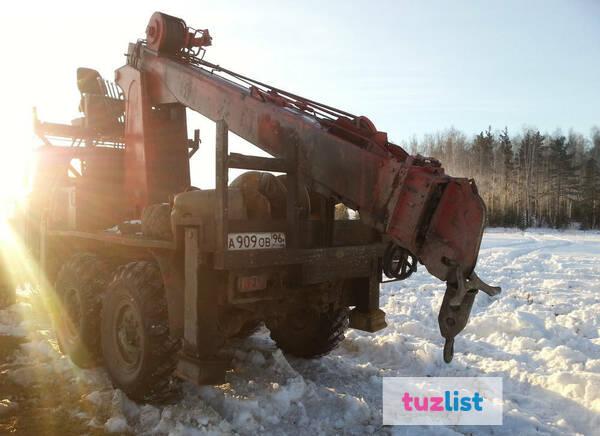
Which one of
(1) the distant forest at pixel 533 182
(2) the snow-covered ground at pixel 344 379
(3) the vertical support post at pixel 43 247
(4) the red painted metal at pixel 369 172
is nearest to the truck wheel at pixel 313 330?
(2) the snow-covered ground at pixel 344 379

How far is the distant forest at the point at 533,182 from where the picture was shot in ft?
132

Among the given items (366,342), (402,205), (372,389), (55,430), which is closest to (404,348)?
(366,342)

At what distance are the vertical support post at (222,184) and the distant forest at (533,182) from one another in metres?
37.2

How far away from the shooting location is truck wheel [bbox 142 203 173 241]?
4316mm

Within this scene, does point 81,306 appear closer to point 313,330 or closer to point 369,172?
point 313,330

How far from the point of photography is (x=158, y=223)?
436cm

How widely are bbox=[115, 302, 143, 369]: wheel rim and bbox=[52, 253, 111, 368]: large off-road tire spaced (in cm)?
63

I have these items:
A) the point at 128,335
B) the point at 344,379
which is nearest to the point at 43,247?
the point at 128,335

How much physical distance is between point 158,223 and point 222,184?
3.20ft

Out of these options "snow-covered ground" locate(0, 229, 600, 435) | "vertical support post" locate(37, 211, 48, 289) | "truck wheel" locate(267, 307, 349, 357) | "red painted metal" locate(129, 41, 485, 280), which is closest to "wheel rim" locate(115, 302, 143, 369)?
"snow-covered ground" locate(0, 229, 600, 435)

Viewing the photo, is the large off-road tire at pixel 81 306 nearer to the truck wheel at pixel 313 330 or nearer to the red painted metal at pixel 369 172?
the truck wheel at pixel 313 330

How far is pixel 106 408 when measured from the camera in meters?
4.30

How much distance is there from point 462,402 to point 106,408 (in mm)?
3150

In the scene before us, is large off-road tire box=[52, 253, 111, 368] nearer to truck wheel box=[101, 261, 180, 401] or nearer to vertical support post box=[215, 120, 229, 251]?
truck wheel box=[101, 261, 180, 401]
